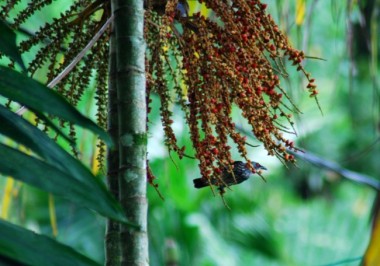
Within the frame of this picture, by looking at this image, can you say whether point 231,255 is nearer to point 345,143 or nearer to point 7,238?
point 345,143

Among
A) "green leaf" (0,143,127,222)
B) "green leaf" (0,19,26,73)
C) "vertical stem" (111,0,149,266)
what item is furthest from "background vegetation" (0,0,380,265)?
"green leaf" (0,143,127,222)

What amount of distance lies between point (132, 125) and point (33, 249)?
0.86ft

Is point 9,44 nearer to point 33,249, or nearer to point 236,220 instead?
point 33,249

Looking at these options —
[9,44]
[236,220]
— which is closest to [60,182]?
[9,44]

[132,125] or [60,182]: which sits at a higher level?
[132,125]

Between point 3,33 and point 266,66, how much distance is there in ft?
1.17

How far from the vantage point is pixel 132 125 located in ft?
2.83

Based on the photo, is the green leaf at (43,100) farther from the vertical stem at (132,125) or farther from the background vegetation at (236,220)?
the background vegetation at (236,220)

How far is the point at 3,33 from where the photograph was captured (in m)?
0.76

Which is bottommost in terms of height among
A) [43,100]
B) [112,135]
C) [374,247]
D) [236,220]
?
[374,247]

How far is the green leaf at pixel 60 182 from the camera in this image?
2.10 feet

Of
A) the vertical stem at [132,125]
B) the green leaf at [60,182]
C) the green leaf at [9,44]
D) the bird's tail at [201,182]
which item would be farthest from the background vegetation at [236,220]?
the green leaf at [60,182]

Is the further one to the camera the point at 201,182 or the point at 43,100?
the point at 201,182

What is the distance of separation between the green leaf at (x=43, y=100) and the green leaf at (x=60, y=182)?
0.13 feet
